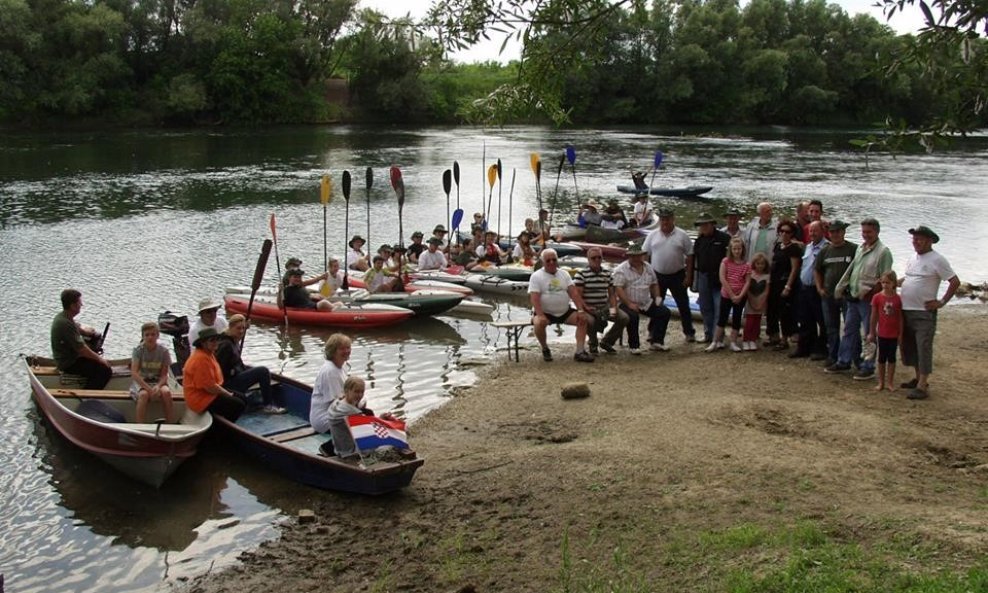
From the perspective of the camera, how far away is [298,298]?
17.0 m

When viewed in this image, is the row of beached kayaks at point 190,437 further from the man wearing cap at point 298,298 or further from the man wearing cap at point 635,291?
the man wearing cap at point 298,298

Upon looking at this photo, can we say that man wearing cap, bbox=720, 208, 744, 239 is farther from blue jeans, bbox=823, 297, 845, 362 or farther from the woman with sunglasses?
blue jeans, bbox=823, 297, 845, 362

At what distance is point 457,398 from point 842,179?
1400 inches

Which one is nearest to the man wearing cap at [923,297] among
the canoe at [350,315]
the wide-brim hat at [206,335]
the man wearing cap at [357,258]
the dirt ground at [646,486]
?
the dirt ground at [646,486]

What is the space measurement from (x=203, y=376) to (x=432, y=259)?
1061 cm

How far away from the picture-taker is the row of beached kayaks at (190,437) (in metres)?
8.75

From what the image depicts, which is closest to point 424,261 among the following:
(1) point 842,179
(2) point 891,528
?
(2) point 891,528

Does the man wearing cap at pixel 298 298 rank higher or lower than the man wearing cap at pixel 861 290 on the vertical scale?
lower

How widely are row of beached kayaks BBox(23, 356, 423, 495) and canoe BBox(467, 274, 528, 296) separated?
27.8ft

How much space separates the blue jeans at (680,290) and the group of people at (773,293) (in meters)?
0.02

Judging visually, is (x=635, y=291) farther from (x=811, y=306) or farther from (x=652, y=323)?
(x=811, y=306)

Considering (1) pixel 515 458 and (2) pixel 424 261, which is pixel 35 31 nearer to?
(2) pixel 424 261

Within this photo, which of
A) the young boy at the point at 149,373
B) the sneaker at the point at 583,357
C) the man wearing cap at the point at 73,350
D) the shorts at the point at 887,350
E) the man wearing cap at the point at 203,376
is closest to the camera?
the man wearing cap at the point at 203,376

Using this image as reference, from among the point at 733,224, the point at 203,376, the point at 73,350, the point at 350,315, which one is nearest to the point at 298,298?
the point at 350,315
